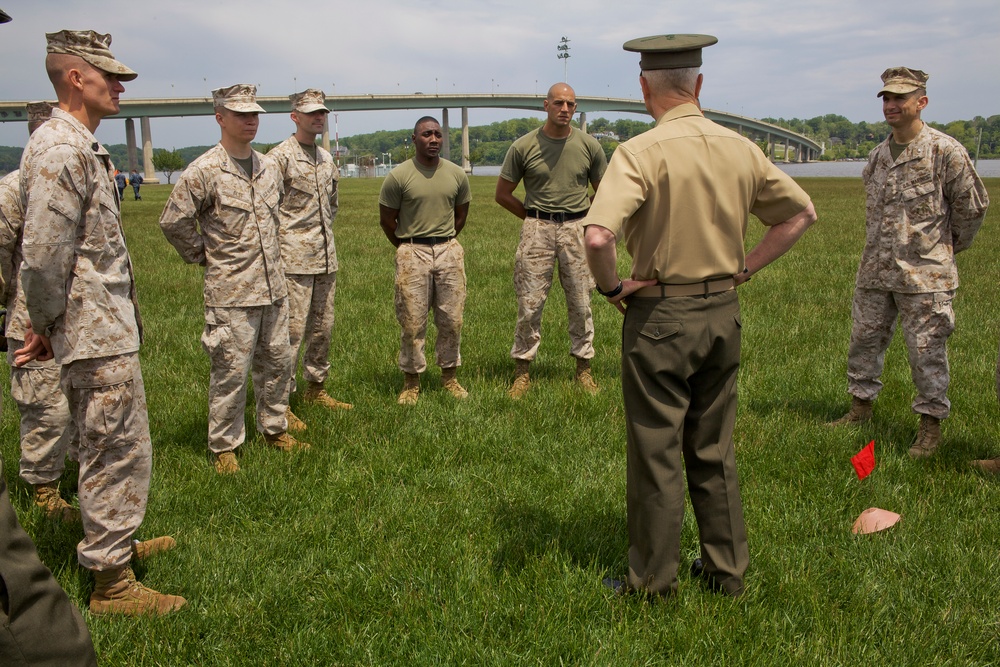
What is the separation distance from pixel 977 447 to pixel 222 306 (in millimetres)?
5578

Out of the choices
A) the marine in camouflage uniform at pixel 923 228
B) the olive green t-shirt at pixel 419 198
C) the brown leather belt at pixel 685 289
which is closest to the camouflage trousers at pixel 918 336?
the marine in camouflage uniform at pixel 923 228

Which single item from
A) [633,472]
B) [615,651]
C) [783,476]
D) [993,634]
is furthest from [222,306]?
[993,634]

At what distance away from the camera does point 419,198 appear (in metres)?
7.00

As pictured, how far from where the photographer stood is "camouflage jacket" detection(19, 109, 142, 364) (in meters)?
3.41

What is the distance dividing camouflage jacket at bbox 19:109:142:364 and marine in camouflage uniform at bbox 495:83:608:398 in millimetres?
3986

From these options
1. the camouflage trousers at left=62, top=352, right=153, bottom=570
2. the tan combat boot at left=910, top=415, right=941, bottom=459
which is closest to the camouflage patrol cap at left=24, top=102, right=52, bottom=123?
the camouflage trousers at left=62, top=352, right=153, bottom=570

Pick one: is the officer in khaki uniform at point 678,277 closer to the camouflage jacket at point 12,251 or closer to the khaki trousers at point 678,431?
the khaki trousers at point 678,431

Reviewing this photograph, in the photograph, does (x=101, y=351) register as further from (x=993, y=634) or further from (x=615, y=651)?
(x=993, y=634)

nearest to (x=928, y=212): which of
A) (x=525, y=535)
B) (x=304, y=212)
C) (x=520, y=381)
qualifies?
(x=520, y=381)

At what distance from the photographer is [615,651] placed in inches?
133

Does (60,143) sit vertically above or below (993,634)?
above

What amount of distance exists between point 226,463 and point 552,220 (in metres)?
3.69

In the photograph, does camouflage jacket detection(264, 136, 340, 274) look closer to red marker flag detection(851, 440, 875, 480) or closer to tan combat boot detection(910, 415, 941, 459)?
red marker flag detection(851, 440, 875, 480)

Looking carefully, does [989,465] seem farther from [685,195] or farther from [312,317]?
[312,317]
